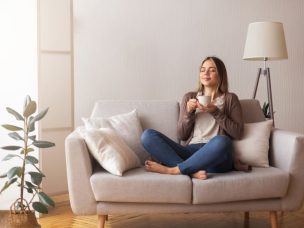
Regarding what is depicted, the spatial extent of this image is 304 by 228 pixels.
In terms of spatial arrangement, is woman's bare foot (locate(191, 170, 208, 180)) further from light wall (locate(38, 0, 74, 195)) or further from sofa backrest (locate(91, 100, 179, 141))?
light wall (locate(38, 0, 74, 195))

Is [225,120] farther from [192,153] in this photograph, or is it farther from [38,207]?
[38,207]

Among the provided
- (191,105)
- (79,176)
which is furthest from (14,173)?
(191,105)

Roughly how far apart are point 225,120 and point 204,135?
180mm

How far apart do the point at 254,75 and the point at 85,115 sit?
163 cm

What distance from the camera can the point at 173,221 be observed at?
Result: 2775 mm

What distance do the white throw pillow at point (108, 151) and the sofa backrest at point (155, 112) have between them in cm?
42

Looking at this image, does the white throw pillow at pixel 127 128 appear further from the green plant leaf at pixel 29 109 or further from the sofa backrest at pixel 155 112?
the green plant leaf at pixel 29 109

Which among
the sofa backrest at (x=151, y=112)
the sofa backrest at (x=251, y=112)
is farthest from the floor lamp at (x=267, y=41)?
the sofa backrest at (x=151, y=112)

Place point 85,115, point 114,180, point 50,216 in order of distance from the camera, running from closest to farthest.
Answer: point 114,180 < point 50,216 < point 85,115

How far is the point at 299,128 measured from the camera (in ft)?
13.3

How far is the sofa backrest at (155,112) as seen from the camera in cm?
275

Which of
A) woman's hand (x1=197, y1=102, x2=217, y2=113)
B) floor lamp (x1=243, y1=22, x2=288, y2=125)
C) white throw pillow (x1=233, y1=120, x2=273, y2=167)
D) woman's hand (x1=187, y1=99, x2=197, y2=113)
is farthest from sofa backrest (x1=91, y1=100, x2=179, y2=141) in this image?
floor lamp (x1=243, y1=22, x2=288, y2=125)

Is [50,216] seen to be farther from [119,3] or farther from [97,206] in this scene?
[119,3]

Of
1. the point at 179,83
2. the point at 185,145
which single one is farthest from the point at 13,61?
the point at 179,83
